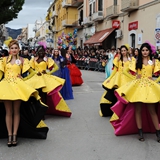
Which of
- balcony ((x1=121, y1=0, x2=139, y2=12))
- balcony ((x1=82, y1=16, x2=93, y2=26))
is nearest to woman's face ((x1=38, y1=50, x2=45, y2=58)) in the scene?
balcony ((x1=121, y1=0, x2=139, y2=12))

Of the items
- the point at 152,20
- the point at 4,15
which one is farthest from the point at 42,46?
the point at 4,15

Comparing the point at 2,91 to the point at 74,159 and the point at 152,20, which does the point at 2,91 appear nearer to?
the point at 74,159

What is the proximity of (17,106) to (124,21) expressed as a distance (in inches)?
836

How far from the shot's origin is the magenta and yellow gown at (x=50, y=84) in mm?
6621

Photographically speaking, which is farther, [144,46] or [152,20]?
[152,20]

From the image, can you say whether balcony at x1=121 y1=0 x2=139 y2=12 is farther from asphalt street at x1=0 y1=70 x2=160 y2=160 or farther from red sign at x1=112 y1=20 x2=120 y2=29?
asphalt street at x1=0 y1=70 x2=160 y2=160

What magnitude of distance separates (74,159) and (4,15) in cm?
2009

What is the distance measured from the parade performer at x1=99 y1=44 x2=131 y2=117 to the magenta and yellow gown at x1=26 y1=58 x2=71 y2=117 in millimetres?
915

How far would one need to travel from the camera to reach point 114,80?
6.87 meters

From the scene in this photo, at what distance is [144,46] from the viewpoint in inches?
215

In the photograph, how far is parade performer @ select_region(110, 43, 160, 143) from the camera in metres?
5.06

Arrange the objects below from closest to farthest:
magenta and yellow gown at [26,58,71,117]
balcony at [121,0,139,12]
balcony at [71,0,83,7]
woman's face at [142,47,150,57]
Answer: woman's face at [142,47,150,57] < magenta and yellow gown at [26,58,71,117] < balcony at [121,0,139,12] < balcony at [71,0,83,7]

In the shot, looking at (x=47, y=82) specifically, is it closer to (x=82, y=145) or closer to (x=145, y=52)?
(x=82, y=145)

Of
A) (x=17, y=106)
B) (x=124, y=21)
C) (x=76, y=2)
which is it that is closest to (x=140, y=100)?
(x=17, y=106)
